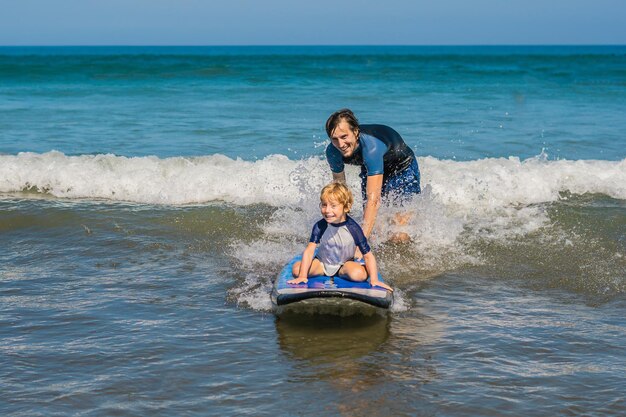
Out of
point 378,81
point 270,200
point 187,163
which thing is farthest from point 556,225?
point 378,81

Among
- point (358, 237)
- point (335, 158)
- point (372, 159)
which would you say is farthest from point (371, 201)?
point (358, 237)

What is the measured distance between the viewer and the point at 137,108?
843 inches

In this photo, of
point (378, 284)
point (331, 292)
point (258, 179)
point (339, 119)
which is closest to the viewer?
point (331, 292)

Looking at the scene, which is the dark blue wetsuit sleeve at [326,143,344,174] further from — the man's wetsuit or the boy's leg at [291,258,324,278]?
the boy's leg at [291,258,324,278]

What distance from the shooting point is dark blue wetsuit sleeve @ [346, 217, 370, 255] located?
6008 millimetres

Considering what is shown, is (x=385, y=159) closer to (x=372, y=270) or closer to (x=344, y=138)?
(x=344, y=138)

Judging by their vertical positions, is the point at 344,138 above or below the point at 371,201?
above

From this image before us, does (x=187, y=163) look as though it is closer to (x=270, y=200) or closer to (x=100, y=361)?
(x=270, y=200)

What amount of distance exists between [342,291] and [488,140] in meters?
10.9

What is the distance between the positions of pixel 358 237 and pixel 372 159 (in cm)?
117

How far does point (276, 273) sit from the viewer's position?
7.25 meters

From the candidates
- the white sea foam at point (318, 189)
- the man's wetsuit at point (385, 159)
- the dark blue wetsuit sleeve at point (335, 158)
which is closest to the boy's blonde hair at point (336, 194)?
the man's wetsuit at point (385, 159)

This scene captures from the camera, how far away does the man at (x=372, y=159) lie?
21.7 ft

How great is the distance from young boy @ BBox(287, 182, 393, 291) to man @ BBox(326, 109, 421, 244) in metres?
0.63
